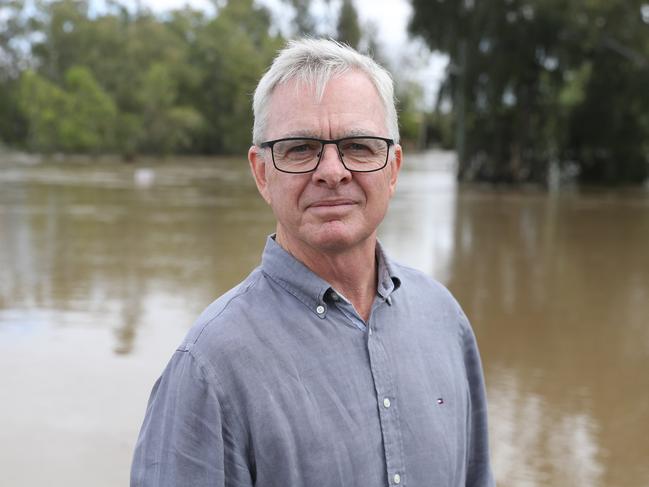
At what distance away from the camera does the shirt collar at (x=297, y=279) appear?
174cm

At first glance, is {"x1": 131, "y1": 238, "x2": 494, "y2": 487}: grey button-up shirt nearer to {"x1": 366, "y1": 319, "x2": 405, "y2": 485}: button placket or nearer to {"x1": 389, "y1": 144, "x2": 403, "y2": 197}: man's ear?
{"x1": 366, "y1": 319, "x2": 405, "y2": 485}: button placket

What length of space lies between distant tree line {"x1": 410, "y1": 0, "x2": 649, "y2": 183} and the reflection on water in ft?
26.7

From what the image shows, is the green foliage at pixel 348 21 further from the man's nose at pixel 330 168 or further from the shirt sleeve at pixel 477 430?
the man's nose at pixel 330 168

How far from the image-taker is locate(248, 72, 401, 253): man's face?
68.1 inches

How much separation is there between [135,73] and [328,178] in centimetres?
5551

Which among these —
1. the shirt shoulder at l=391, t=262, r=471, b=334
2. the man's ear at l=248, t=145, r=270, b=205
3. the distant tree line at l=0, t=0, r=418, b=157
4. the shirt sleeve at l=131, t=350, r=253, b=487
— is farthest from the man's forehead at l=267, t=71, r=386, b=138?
the distant tree line at l=0, t=0, r=418, b=157

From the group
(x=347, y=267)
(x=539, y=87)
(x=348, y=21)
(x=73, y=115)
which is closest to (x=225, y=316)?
(x=347, y=267)

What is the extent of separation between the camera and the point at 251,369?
1624mm

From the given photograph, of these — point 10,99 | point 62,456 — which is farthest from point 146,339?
point 10,99

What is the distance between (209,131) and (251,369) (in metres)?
60.3

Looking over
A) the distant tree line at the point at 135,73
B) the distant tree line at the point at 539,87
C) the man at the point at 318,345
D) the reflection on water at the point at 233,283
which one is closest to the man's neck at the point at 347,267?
the man at the point at 318,345

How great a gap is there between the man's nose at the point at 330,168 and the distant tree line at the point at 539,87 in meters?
22.6

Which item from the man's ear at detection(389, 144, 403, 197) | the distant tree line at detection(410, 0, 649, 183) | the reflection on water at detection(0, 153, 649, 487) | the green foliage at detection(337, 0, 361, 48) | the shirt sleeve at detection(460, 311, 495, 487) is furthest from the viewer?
the green foliage at detection(337, 0, 361, 48)

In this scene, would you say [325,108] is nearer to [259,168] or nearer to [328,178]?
[328,178]
